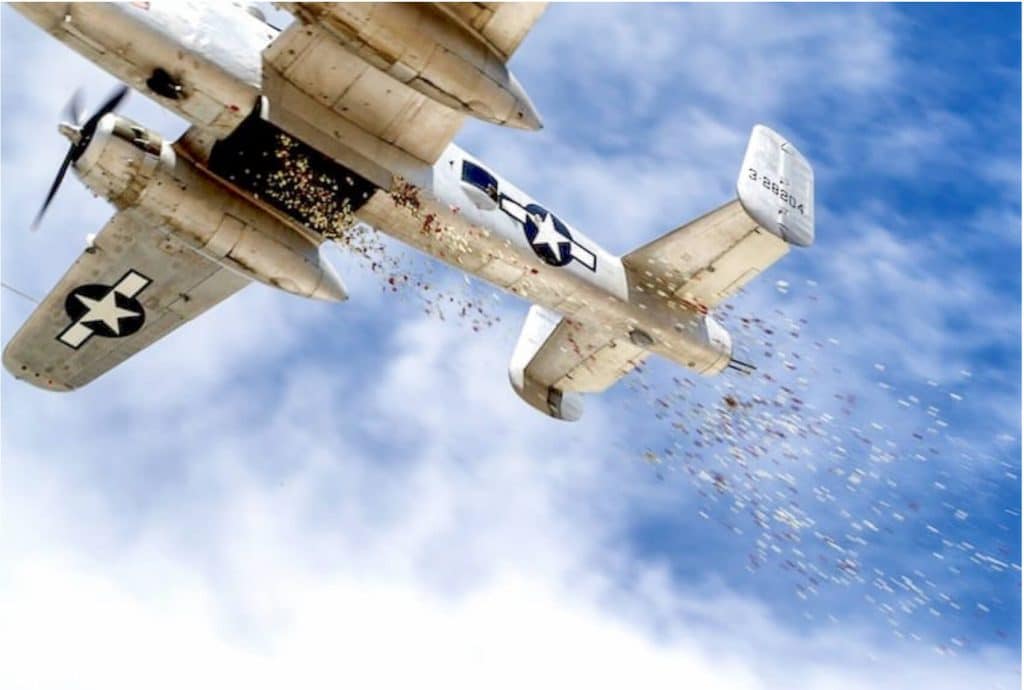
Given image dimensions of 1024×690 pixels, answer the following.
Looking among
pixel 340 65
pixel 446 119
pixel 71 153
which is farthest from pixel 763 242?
pixel 71 153

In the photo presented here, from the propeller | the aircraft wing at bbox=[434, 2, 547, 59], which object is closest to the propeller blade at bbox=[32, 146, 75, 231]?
the propeller

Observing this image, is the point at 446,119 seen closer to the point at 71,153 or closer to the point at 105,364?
the point at 71,153

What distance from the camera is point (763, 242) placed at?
16.7 m

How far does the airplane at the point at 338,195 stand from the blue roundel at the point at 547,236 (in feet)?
0.08

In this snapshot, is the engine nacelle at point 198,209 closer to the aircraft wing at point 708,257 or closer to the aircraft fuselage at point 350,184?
the aircraft fuselage at point 350,184

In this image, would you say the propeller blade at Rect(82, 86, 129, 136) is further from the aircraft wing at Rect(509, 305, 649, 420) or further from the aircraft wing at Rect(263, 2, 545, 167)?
the aircraft wing at Rect(509, 305, 649, 420)

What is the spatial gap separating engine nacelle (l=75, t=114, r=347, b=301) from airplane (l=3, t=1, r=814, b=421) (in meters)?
0.02

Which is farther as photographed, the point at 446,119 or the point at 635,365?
the point at 635,365

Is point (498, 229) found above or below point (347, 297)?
above

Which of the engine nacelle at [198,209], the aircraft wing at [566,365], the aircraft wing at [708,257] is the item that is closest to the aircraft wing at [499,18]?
the engine nacelle at [198,209]

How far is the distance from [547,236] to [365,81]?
3365mm

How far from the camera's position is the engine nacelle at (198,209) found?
14383 mm

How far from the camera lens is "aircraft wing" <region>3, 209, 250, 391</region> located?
1681cm

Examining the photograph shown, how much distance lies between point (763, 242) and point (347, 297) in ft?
18.4
